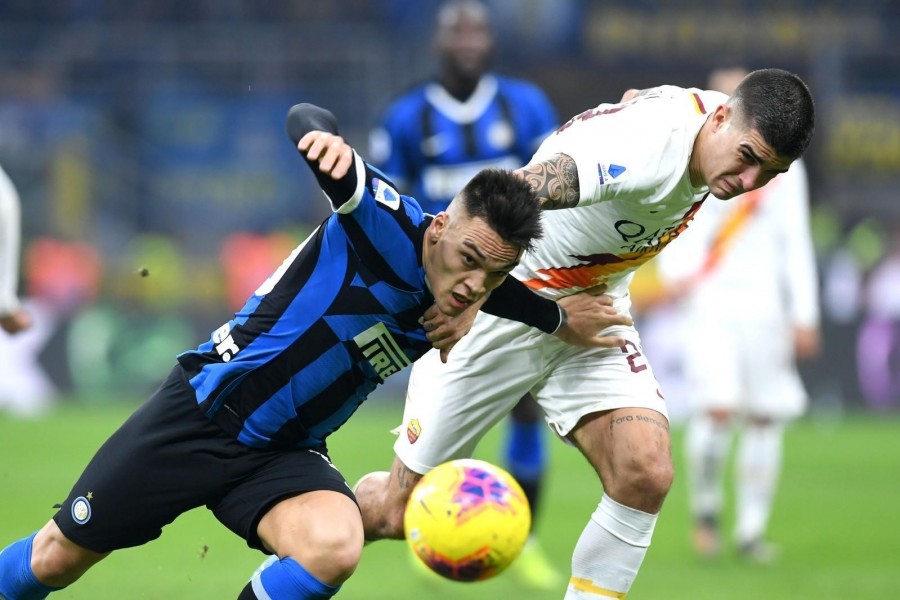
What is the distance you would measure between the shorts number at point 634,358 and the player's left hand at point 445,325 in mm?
1004

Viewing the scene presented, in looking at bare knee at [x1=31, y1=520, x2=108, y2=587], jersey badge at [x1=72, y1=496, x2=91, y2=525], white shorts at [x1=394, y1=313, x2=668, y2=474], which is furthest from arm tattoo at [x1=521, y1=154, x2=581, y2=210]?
bare knee at [x1=31, y1=520, x2=108, y2=587]

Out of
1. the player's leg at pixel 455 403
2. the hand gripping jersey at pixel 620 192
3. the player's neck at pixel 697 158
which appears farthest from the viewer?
the player's leg at pixel 455 403

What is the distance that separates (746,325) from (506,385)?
12.3ft

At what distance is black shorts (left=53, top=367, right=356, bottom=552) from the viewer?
15.9 feet

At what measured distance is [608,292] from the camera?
18.3 feet

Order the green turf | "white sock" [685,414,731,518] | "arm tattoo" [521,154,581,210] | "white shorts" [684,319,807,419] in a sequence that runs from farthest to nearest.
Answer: "white shorts" [684,319,807,419]
"white sock" [685,414,731,518]
the green turf
"arm tattoo" [521,154,581,210]

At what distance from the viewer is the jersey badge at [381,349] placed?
15.7ft

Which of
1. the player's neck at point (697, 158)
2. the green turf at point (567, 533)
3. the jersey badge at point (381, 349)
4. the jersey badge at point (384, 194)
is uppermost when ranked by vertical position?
the jersey badge at point (384, 194)

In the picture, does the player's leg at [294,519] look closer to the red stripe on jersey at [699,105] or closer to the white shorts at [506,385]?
the white shorts at [506,385]

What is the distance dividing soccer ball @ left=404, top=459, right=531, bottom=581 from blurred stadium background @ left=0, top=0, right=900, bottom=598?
11.1 metres

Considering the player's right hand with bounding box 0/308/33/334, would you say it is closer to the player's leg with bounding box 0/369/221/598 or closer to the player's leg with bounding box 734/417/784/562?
the player's leg with bounding box 0/369/221/598

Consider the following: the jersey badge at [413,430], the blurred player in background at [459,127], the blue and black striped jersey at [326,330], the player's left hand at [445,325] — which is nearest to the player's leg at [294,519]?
the blue and black striped jersey at [326,330]

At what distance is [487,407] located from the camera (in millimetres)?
5707

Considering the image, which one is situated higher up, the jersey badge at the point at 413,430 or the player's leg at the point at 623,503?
the jersey badge at the point at 413,430
